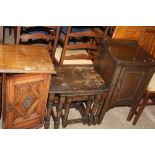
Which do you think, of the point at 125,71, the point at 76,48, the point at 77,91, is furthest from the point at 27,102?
the point at 125,71

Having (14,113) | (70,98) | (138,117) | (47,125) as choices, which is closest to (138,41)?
(138,117)

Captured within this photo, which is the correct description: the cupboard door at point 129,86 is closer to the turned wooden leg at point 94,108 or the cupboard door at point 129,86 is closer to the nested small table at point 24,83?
the turned wooden leg at point 94,108

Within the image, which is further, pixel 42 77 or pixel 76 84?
pixel 76 84

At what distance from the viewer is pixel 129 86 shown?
110 inches

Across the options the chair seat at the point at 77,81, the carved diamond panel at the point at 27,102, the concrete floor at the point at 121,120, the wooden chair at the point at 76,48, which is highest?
the wooden chair at the point at 76,48

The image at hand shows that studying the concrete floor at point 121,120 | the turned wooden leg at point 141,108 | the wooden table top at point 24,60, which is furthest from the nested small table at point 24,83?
the turned wooden leg at point 141,108

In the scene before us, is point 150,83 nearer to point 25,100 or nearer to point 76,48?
point 76,48

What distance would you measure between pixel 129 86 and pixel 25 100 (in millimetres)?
1207

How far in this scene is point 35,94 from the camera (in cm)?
235

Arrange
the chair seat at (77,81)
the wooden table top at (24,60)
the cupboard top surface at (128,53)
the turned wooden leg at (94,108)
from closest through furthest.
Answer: the wooden table top at (24,60) < the chair seat at (77,81) < the cupboard top surface at (128,53) < the turned wooden leg at (94,108)

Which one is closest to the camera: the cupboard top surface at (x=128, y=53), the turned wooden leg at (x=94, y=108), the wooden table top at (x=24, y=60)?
the wooden table top at (x=24, y=60)

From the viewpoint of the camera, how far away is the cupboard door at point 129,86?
8.73ft

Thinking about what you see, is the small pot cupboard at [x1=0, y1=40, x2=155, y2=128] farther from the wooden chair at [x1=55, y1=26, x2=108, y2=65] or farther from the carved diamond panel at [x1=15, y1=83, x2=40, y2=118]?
the wooden chair at [x1=55, y1=26, x2=108, y2=65]
